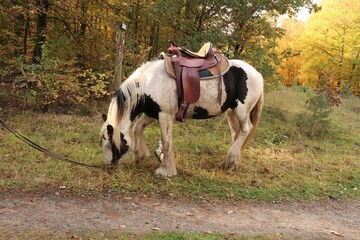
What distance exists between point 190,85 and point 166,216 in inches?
81.0

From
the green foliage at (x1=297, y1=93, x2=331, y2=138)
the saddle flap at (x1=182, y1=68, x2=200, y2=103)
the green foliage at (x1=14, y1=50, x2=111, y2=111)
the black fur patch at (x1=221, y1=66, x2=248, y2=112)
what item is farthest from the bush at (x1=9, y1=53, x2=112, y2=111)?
the green foliage at (x1=297, y1=93, x2=331, y2=138)

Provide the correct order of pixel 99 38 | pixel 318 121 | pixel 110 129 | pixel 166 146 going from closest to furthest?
pixel 110 129 < pixel 166 146 < pixel 318 121 < pixel 99 38

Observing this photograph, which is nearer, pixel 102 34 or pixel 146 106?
pixel 146 106

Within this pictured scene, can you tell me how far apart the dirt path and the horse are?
2.93 ft

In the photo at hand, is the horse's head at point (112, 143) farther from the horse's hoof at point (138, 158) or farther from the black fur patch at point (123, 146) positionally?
the horse's hoof at point (138, 158)

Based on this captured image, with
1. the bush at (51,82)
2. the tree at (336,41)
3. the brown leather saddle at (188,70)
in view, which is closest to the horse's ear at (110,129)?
the brown leather saddle at (188,70)

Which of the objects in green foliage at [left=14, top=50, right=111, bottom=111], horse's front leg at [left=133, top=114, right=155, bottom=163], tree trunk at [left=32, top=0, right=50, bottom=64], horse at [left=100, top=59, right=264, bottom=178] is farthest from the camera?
tree trunk at [left=32, top=0, right=50, bottom=64]

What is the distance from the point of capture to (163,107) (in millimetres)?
5195

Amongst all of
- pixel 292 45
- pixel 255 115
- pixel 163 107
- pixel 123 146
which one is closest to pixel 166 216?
pixel 123 146

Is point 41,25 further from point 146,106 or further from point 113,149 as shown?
point 113,149

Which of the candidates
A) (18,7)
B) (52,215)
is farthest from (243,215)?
(18,7)

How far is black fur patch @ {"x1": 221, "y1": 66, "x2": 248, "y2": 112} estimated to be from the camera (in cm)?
571

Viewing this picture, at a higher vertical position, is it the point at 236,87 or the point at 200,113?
the point at 236,87

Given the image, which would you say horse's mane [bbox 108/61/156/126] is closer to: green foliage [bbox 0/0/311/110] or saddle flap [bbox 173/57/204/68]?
saddle flap [bbox 173/57/204/68]
